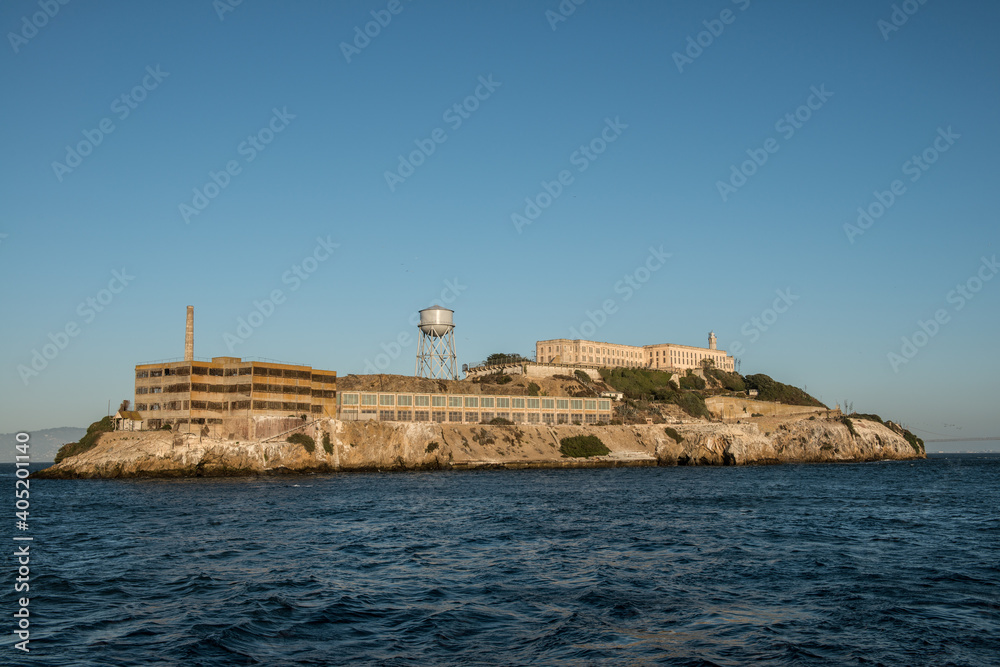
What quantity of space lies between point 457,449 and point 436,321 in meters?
51.1

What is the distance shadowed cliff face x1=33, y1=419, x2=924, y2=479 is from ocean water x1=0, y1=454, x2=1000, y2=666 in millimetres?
50681

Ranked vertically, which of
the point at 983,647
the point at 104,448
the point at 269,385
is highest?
the point at 269,385

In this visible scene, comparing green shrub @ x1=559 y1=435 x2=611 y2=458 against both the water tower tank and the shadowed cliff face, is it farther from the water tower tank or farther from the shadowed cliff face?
the water tower tank

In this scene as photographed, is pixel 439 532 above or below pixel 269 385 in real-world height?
below

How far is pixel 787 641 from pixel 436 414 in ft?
389

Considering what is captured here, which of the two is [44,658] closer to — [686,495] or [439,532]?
[439,532]

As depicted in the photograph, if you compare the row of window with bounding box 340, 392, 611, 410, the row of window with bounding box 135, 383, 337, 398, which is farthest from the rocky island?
the row of window with bounding box 340, 392, 611, 410

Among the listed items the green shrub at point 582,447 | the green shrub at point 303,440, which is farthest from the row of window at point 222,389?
the green shrub at point 582,447

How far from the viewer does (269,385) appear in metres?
119

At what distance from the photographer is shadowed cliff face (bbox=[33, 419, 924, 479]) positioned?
108500mm

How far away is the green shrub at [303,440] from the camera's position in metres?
114

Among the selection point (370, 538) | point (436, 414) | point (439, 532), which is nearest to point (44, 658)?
point (370, 538)

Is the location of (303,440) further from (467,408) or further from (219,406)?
(467,408)

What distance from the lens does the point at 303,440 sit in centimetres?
11475
